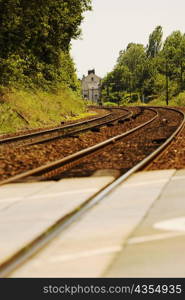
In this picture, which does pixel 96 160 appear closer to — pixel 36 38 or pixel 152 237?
pixel 152 237

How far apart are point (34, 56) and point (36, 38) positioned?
1164 mm

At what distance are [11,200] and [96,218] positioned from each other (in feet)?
5.86

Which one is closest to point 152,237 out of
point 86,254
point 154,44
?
point 86,254

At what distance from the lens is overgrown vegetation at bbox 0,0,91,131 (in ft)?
75.9

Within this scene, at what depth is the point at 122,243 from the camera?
13.5 ft

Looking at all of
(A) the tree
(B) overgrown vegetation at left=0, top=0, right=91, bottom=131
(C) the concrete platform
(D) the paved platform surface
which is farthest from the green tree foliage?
(A) the tree

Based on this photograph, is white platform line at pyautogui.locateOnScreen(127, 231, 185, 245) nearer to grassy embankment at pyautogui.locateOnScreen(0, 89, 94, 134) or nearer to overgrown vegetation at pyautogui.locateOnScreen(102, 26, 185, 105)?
grassy embankment at pyautogui.locateOnScreen(0, 89, 94, 134)

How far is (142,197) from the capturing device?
20.2ft

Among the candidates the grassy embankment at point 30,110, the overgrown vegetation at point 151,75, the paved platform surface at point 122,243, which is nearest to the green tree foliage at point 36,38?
the grassy embankment at point 30,110

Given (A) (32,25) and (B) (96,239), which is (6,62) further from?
(B) (96,239)

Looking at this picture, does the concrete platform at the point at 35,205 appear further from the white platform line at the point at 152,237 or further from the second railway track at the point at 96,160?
the white platform line at the point at 152,237

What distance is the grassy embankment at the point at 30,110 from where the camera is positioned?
73.3ft

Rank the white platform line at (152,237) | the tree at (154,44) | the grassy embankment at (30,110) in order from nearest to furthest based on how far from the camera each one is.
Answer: the white platform line at (152,237) → the grassy embankment at (30,110) → the tree at (154,44)

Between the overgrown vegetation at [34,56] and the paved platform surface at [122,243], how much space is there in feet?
53.8
